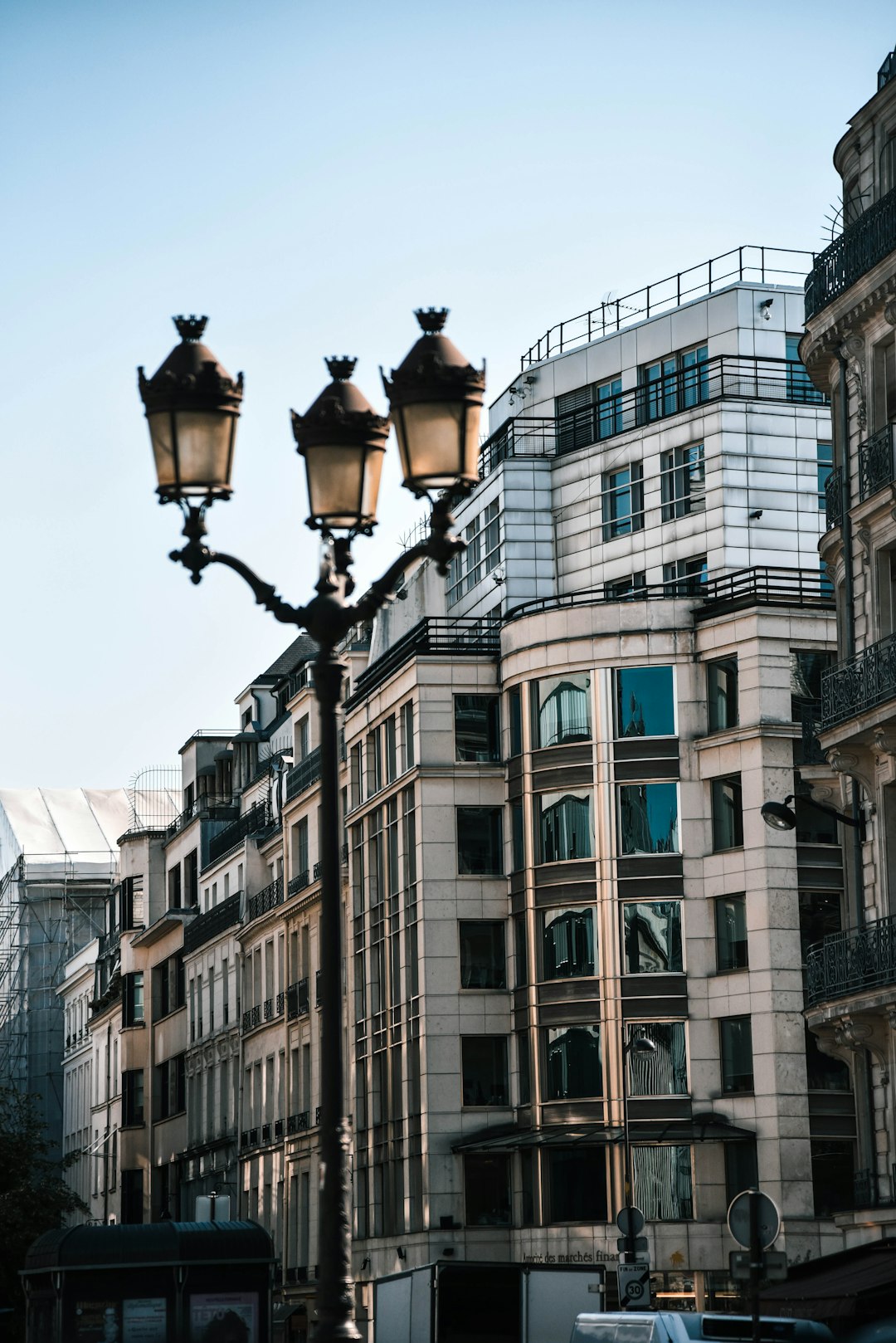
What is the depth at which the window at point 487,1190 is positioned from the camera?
57094 mm

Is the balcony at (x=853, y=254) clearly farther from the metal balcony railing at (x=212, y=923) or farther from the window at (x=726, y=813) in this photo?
the metal balcony railing at (x=212, y=923)

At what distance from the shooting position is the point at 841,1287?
3198 centimetres

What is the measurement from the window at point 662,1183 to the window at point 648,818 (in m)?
6.62

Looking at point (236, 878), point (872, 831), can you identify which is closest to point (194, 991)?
point (236, 878)

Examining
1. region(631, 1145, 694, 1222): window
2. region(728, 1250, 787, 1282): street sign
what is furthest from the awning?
region(631, 1145, 694, 1222): window

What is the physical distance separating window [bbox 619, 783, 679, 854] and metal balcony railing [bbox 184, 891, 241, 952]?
2996cm

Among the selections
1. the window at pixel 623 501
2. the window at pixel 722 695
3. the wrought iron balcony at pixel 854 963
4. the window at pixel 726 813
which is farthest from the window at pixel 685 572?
the wrought iron balcony at pixel 854 963

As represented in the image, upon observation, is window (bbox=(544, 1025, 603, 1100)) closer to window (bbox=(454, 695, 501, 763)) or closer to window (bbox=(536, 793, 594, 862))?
window (bbox=(536, 793, 594, 862))

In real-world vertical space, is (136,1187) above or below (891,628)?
below

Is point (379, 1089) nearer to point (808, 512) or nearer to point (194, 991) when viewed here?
point (808, 512)

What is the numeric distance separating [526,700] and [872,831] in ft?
72.9

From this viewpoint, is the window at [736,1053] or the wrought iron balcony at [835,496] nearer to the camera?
the wrought iron balcony at [835,496]

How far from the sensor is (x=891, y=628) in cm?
3569

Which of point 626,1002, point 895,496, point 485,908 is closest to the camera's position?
point 895,496
